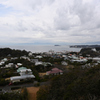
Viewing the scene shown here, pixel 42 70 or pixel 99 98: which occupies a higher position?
pixel 99 98

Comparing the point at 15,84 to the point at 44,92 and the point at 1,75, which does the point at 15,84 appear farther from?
the point at 44,92

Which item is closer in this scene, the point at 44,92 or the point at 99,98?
the point at 99,98

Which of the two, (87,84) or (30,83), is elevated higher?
(87,84)

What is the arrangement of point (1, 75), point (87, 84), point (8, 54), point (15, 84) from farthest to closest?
1. point (8, 54)
2. point (1, 75)
3. point (15, 84)
4. point (87, 84)


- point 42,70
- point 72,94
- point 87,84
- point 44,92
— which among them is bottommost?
point 42,70

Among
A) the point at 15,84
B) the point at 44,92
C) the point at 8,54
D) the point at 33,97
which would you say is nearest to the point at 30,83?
the point at 15,84

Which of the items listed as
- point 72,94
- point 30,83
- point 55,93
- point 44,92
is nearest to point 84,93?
point 72,94

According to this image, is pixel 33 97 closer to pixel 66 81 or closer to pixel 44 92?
pixel 44 92

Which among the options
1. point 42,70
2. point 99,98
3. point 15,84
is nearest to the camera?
point 99,98

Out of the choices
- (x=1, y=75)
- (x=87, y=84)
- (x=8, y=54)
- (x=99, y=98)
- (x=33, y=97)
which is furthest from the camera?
(x=8, y=54)
